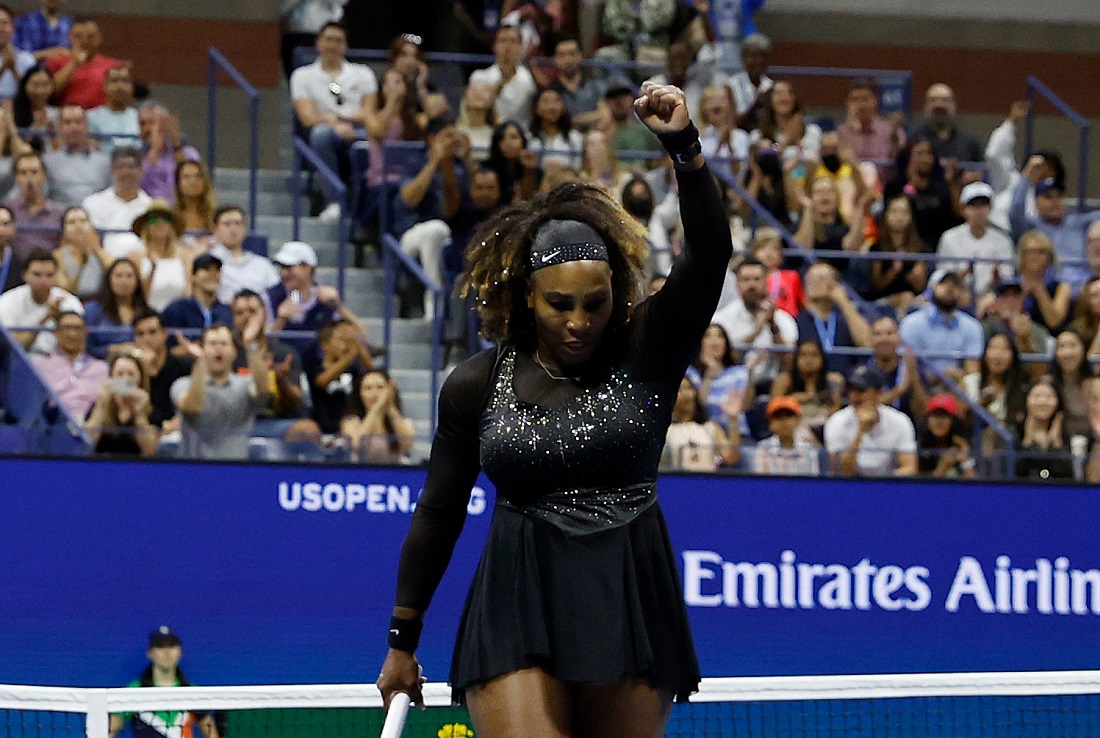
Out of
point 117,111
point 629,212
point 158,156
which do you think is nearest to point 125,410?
point 629,212

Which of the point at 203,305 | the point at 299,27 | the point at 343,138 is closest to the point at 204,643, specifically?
the point at 203,305

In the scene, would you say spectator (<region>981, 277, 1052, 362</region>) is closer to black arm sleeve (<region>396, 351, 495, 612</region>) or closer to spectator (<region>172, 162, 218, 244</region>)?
spectator (<region>172, 162, 218, 244</region>)

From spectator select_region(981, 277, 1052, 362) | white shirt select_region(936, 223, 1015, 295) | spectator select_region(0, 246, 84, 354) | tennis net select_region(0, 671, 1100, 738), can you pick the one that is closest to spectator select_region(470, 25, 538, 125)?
white shirt select_region(936, 223, 1015, 295)

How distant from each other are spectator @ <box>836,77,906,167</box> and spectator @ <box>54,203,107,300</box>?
581cm

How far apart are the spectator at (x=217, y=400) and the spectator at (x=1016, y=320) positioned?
442cm

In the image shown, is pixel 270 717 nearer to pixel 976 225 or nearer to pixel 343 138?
pixel 343 138

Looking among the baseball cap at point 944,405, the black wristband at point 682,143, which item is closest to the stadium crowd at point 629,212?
the baseball cap at point 944,405

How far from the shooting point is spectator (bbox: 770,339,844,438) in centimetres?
1055

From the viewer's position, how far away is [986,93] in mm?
17656

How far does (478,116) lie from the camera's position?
1325 centimetres

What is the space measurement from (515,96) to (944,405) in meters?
4.16

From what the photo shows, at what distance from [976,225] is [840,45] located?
4.68 m

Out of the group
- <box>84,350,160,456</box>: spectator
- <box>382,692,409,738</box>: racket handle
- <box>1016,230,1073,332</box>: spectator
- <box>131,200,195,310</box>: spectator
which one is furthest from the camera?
<box>1016,230,1073,332</box>: spectator

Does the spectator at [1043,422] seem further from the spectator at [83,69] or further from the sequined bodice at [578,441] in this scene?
the sequined bodice at [578,441]
